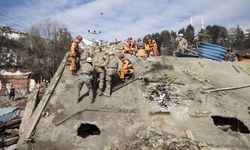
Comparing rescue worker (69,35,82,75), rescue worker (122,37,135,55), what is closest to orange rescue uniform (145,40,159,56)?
rescue worker (122,37,135,55)

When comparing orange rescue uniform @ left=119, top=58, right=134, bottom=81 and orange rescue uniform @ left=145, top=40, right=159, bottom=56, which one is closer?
orange rescue uniform @ left=119, top=58, right=134, bottom=81

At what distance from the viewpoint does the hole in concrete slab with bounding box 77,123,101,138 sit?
26.5ft

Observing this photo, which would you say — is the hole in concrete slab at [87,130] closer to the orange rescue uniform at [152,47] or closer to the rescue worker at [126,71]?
the rescue worker at [126,71]

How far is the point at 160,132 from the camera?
771 centimetres

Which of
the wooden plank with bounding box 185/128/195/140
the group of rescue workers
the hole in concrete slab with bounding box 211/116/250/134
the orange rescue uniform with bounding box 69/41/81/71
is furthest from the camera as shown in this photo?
the orange rescue uniform with bounding box 69/41/81/71

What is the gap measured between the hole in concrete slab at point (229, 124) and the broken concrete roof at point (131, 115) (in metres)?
0.11

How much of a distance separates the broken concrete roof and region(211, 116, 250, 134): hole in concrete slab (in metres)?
0.11

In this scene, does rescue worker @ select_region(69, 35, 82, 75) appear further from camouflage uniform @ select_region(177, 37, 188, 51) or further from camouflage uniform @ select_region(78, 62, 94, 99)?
camouflage uniform @ select_region(177, 37, 188, 51)

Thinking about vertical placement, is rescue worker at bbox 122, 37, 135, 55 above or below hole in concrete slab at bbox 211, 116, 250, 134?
above

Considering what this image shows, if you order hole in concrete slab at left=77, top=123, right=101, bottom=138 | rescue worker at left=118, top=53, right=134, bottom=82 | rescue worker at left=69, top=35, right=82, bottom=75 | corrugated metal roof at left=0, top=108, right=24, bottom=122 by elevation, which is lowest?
corrugated metal roof at left=0, top=108, right=24, bottom=122

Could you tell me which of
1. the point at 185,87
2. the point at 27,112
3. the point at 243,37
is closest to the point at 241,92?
the point at 185,87

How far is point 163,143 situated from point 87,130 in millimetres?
2454

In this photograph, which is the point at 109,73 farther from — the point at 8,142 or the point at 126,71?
the point at 8,142

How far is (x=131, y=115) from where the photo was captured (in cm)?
844
